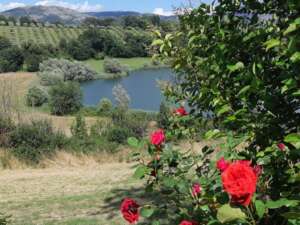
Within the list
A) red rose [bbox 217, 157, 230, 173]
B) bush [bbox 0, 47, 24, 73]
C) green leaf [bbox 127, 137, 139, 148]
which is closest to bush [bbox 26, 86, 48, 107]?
bush [bbox 0, 47, 24, 73]

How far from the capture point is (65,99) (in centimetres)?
3909

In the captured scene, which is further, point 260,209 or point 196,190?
point 196,190

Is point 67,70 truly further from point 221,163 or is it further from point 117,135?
point 221,163

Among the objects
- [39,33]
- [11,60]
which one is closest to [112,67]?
[11,60]

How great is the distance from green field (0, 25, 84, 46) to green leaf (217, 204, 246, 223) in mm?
103314

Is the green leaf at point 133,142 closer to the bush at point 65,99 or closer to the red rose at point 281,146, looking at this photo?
the red rose at point 281,146

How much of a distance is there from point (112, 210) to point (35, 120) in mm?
9541

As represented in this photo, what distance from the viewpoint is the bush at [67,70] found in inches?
2581

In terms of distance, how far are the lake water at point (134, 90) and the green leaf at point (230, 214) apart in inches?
1671

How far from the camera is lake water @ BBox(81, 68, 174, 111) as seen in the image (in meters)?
50.3

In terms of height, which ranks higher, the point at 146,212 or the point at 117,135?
the point at 146,212

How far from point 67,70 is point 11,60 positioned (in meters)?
15.0

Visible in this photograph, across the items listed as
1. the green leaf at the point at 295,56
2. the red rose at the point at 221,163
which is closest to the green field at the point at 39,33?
the red rose at the point at 221,163

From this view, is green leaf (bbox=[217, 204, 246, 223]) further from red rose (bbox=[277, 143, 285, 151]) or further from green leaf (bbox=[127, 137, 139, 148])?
green leaf (bbox=[127, 137, 139, 148])
